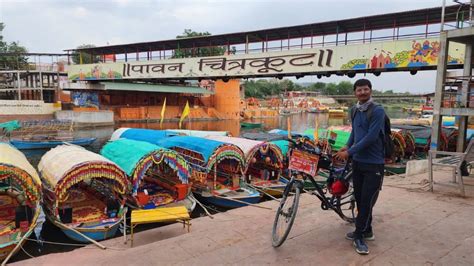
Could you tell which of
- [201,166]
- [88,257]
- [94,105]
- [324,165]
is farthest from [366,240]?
[94,105]

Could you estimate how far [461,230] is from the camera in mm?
4770

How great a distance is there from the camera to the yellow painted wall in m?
55.2

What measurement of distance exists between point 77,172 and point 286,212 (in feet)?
19.3

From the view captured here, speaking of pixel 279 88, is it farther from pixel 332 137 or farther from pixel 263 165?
pixel 263 165

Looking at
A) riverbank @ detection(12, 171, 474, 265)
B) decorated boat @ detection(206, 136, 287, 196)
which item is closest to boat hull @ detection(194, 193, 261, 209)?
decorated boat @ detection(206, 136, 287, 196)

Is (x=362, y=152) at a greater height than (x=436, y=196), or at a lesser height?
greater

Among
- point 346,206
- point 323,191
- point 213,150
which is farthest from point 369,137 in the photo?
point 213,150

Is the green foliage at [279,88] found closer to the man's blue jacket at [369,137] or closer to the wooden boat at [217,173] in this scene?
the wooden boat at [217,173]

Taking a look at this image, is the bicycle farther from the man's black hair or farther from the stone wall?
the stone wall

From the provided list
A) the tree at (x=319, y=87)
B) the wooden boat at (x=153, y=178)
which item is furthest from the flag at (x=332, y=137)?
the tree at (x=319, y=87)

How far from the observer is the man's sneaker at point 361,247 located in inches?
157

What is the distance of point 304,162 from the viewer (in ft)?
13.9

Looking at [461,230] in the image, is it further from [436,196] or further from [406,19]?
[406,19]

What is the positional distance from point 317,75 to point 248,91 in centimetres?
7652
